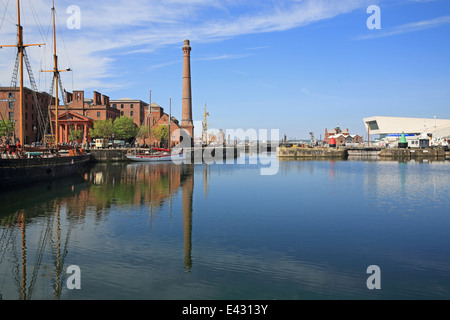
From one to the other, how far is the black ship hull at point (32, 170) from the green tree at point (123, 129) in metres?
54.4

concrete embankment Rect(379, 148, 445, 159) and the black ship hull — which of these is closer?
the black ship hull

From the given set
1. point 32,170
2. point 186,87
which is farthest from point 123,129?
point 32,170

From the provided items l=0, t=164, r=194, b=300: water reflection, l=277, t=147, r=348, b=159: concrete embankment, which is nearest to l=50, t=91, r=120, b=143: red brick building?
l=277, t=147, r=348, b=159: concrete embankment

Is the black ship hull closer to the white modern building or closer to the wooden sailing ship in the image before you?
the wooden sailing ship

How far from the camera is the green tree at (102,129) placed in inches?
4119

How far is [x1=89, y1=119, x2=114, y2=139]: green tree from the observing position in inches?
4119

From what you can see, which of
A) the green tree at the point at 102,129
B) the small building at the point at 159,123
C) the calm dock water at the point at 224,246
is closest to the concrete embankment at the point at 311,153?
the small building at the point at 159,123

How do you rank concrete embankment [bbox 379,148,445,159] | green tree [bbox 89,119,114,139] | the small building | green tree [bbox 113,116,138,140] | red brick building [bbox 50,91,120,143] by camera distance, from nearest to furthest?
red brick building [bbox 50,91,120,143] < green tree [bbox 89,119,114,139] < green tree [bbox 113,116,138,140] < concrete embankment [bbox 379,148,445,159] < the small building

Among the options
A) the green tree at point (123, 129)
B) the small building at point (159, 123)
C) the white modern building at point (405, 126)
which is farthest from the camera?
the white modern building at point (405, 126)

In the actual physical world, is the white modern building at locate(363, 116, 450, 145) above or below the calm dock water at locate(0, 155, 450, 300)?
above

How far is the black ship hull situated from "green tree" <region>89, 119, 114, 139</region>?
50208 mm

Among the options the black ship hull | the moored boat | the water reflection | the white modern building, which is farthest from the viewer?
the white modern building

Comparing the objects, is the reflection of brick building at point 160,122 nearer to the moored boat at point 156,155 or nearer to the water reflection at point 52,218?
the moored boat at point 156,155
